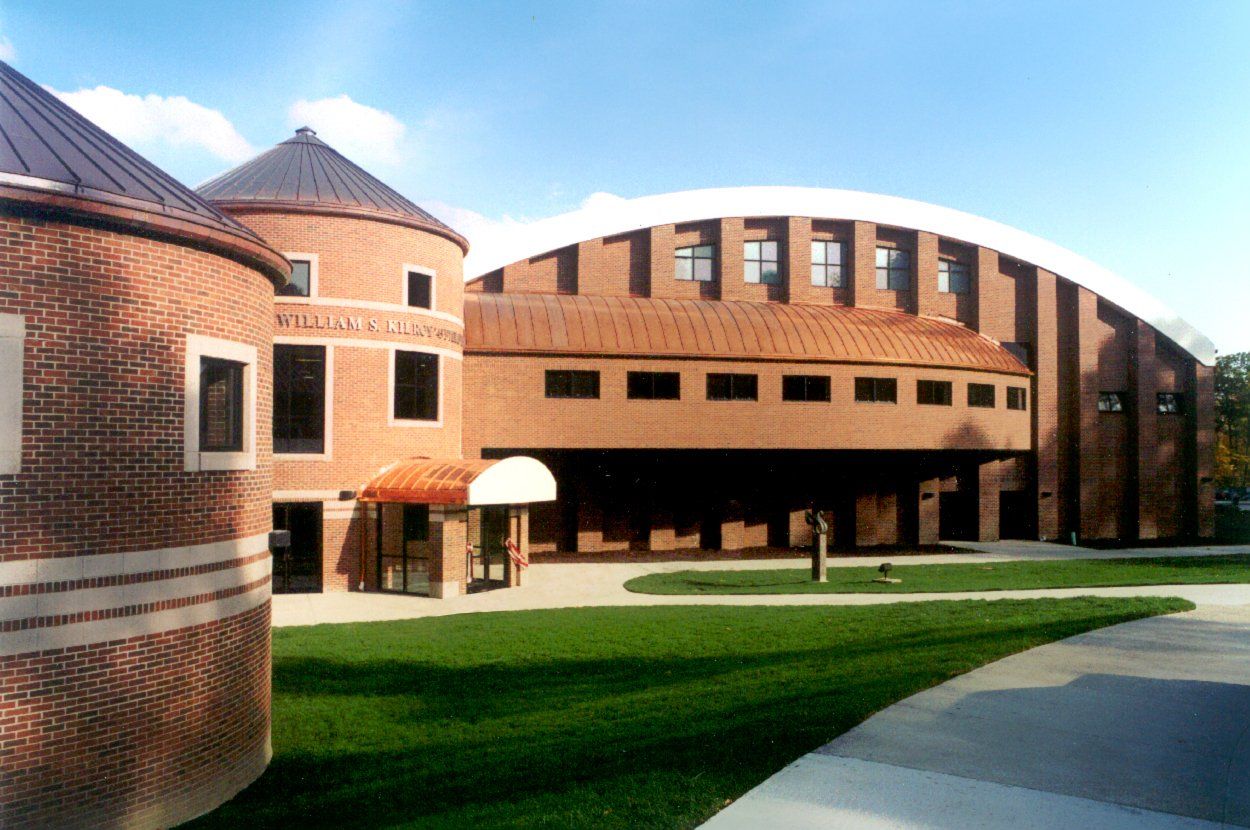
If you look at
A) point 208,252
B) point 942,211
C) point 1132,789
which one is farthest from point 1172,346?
point 208,252

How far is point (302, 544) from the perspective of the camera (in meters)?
23.3

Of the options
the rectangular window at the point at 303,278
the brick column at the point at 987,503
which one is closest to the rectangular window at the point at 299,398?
the rectangular window at the point at 303,278

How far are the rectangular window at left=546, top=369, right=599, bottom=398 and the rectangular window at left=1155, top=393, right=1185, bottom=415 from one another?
2494cm

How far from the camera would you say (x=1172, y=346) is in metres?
38.6

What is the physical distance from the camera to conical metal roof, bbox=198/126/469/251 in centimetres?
2314

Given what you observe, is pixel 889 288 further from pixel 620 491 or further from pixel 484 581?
pixel 484 581

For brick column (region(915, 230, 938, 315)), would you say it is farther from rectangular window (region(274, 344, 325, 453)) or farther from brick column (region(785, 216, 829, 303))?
rectangular window (region(274, 344, 325, 453))

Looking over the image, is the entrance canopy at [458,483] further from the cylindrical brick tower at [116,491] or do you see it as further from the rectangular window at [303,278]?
the cylindrical brick tower at [116,491]

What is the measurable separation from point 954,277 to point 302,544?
2675 centimetres

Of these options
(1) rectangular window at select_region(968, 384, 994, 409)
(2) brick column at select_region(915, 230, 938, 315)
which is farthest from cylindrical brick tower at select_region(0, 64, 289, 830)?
(2) brick column at select_region(915, 230, 938, 315)

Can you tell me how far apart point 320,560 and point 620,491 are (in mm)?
11534

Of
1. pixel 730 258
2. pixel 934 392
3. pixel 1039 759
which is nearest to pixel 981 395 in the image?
pixel 934 392

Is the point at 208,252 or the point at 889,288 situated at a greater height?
the point at 889,288

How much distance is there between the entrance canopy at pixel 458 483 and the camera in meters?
21.7
